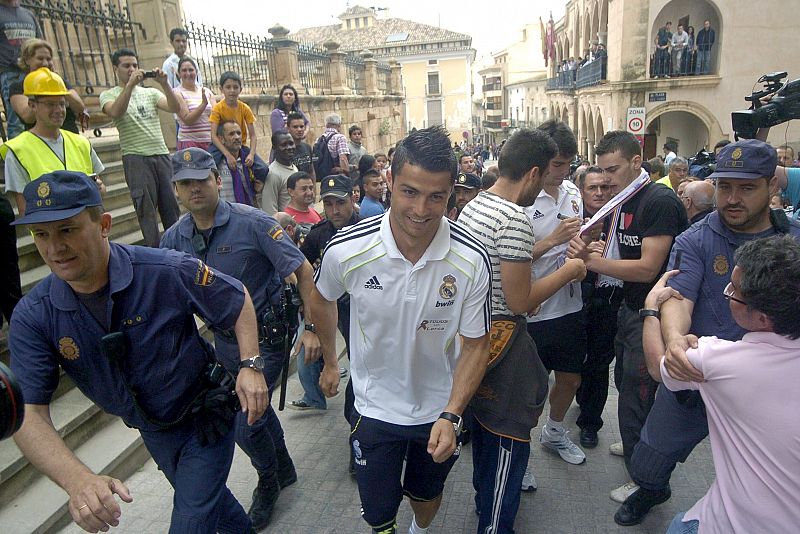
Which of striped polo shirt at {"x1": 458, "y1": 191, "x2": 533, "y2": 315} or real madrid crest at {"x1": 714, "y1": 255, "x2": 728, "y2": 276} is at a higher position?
striped polo shirt at {"x1": 458, "y1": 191, "x2": 533, "y2": 315}

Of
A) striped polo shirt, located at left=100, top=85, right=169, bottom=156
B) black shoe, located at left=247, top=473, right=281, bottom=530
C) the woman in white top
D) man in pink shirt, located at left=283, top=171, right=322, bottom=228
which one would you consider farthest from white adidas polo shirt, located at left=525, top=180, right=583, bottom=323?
the woman in white top

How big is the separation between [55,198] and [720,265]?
2.99 metres

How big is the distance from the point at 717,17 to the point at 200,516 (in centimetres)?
2156

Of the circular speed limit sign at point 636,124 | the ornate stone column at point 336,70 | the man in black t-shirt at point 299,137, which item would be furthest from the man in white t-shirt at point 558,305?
the ornate stone column at point 336,70

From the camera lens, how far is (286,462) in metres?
3.48

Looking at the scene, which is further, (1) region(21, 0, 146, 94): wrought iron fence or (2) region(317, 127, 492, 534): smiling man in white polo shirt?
(1) region(21, 0, 146, 94): wrought iron fence

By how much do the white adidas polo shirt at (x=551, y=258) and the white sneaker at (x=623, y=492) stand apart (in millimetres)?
1136

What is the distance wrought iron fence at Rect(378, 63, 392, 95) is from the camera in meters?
21.5

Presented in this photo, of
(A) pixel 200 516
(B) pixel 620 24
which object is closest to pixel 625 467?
(A) pixel 200 516

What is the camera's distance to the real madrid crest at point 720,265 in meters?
2.60

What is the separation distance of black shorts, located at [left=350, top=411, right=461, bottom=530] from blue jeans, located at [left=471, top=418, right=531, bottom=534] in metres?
0.22

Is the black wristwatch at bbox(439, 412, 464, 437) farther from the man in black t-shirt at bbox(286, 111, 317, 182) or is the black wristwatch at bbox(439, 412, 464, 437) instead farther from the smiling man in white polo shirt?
the man in black t-shirt at bbox(286, 111, 317, 182)

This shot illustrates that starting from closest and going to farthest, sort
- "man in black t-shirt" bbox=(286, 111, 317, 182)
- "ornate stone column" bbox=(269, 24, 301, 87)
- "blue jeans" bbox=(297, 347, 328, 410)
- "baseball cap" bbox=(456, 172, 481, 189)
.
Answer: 1. "blue jeans" bbox=(297, 347, 328, 410)
2. "baseball cap" bbox=(456, 172, 481, 189)
3. "man in black t-shirt" bbox=(286, 111, 317, 182)
4. "ornate stone column" bbox=(269, 24, 301, 87)

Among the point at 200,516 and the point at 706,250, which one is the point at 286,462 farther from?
the point at 706,250
